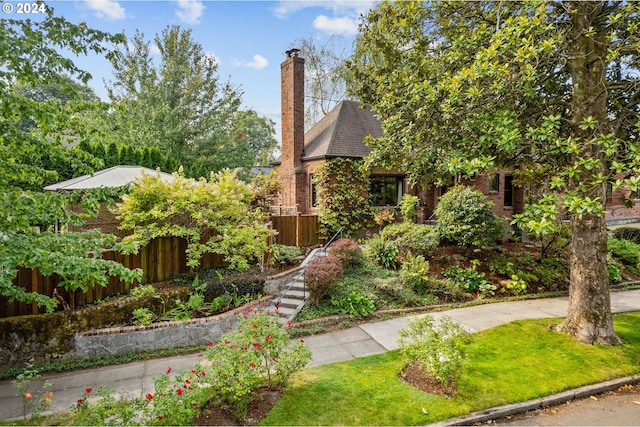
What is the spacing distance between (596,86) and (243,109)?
2159 centimetres

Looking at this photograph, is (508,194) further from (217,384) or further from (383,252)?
(217,384)

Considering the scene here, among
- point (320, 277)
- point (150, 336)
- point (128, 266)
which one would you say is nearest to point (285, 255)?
point (320, 277)

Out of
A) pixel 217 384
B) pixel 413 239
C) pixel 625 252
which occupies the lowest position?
pixel 217 384

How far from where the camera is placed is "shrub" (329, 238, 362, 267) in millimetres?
10883

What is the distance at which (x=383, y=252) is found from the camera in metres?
11.7

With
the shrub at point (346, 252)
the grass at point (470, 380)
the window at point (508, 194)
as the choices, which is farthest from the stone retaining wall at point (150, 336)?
the window at point (508, 194)

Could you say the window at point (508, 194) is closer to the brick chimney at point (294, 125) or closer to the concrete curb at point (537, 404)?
the brick chimney at point (294, 125)

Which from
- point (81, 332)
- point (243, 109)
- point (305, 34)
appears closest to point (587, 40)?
point (81, 332)

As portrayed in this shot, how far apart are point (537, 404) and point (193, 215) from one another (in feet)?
25.4

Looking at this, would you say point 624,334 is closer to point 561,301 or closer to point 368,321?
point 561,301

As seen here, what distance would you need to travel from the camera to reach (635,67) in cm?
733

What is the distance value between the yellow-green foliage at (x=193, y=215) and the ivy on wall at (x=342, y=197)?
17.5 feet

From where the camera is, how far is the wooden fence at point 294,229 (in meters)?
13.6

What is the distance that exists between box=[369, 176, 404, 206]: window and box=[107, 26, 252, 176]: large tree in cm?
1022
